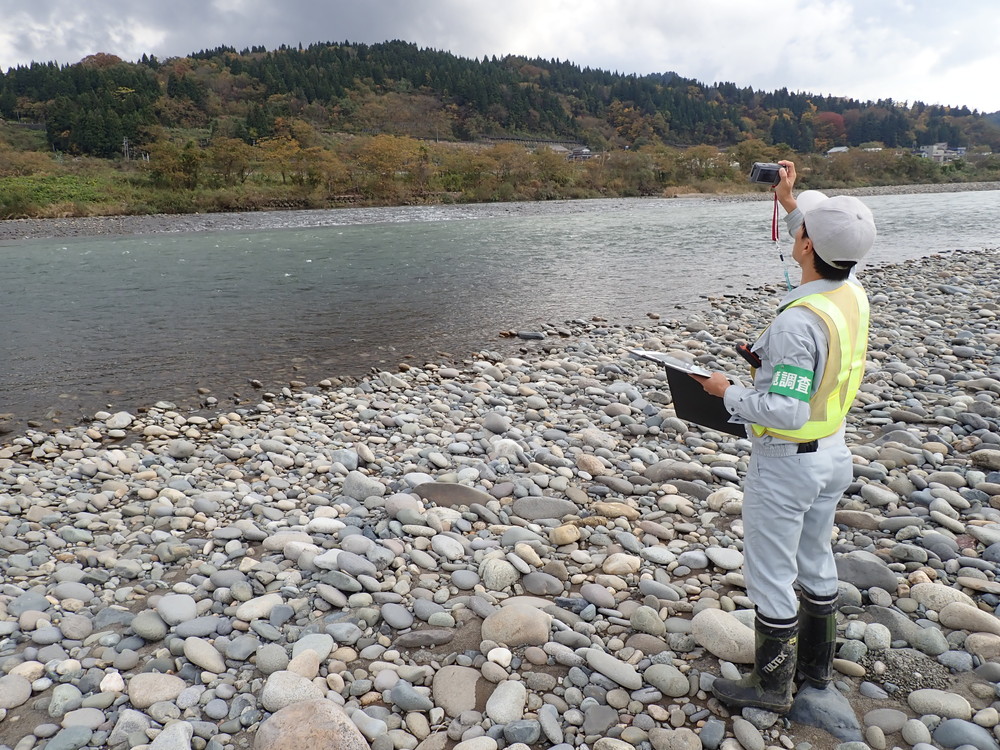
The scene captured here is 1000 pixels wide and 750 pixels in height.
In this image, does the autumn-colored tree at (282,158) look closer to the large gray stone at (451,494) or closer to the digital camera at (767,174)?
the large gray stone at (451,494)

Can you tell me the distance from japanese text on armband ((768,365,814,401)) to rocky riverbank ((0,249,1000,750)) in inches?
53.8

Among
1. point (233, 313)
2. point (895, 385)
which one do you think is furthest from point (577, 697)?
point (233, 313)

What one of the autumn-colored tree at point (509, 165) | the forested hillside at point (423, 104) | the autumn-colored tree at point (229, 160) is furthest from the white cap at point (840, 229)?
the forested hillside at point (423, 104)

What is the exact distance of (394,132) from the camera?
10556 centimetres

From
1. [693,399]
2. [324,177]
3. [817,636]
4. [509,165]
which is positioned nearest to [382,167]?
[324,177]

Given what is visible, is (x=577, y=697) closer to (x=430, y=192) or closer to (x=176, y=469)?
(x=176, y=469)

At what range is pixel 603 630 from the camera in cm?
338

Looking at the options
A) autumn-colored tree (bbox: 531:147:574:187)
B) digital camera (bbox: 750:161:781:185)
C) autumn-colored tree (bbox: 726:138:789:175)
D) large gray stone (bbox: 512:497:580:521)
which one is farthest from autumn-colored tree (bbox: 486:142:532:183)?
digital camera (bbox: 750:161:781:185)

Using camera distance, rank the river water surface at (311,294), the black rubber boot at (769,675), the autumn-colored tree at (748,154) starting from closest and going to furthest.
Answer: the black rubber boot at (769,675) → the river water surface at (311,294) → the autumn-colored tree at (748,154)

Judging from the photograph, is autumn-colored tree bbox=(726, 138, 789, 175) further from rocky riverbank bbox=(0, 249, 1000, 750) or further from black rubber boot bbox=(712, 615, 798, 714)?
black rubber boot bbox=(712, 615, 798, 714)

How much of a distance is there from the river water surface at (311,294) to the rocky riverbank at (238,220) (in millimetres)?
3063

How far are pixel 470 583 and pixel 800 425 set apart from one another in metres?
2.22

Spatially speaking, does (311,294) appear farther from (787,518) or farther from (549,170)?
(549,170)

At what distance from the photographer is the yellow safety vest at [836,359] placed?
7.55 feet
